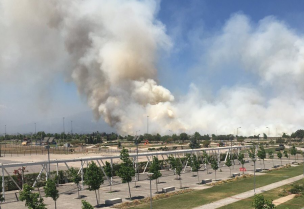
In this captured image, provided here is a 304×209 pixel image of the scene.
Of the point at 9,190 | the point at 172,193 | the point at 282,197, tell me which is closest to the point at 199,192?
the point at 172,193

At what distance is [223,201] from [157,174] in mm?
9164

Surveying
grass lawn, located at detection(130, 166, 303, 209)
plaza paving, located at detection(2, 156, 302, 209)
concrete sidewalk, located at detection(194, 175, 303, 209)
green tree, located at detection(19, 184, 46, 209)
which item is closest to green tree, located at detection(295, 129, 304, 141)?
plaza paving, located at detection(2, 156, 302, 209)

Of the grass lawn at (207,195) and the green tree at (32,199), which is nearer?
the green tree at (32,199)

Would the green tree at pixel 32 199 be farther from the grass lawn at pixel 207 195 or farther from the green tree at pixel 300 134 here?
the green tree at pixel 300 134

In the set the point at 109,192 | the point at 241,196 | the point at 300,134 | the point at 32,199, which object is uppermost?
the point at 32,199

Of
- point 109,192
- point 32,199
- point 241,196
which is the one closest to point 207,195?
point 241,196

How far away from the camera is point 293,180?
4697 cm

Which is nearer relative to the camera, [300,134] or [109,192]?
[109,192]

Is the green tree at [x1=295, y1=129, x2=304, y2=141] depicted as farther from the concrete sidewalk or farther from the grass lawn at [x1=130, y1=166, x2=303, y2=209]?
the concrete sidewalk

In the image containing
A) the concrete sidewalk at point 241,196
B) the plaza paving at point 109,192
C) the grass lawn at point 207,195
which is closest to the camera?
the concrete sidewalk at point 241,196

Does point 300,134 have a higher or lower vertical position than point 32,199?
lower

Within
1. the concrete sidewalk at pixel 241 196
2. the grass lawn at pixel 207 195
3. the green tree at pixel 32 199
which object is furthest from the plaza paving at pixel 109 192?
the green tree at pixel 32 199

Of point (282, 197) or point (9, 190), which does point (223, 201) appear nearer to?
point (282, 197)

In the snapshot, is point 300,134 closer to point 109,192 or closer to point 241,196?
point 241,196
